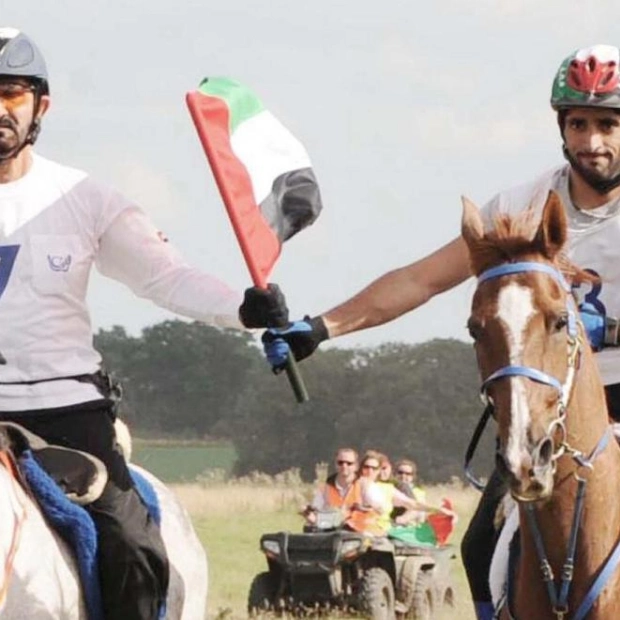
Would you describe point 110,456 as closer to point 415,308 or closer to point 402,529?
point 415,308

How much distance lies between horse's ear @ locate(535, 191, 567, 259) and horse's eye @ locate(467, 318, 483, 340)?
0.41m

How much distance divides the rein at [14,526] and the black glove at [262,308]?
40.4 inches

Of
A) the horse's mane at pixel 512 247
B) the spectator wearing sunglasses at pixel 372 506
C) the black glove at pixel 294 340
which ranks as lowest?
the spectator wearing sunglasses at pixel 372 506

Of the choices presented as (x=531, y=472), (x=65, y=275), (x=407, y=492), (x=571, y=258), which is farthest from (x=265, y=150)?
(x=407, y=492)

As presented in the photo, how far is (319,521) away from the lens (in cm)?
2034

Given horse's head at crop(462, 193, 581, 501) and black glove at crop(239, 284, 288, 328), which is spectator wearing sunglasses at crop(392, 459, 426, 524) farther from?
horse's head at crop(462, 193, 581, 501)

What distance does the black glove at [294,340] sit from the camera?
8336 mm

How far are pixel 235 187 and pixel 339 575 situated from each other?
11.7m

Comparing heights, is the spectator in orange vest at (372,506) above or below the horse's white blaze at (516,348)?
below

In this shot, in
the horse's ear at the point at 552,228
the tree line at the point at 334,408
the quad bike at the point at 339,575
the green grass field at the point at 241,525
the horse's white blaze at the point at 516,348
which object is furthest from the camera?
the tree line at the point at 334,408

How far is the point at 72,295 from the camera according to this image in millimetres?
8547

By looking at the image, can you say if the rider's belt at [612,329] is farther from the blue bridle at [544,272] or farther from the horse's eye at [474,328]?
the horse's eye at [474,328]

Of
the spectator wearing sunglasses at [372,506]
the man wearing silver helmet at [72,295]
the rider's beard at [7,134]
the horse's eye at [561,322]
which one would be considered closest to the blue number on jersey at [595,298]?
the horse's eye at [561,322]

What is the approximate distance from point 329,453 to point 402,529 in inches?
1538
